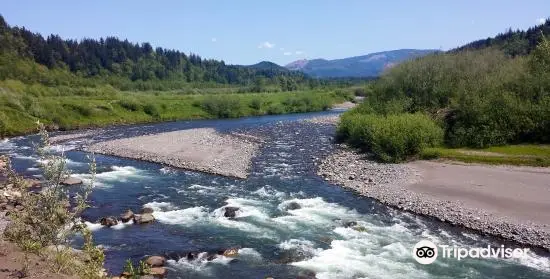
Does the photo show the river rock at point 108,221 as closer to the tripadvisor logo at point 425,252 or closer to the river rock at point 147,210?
the river rock at point 147,210

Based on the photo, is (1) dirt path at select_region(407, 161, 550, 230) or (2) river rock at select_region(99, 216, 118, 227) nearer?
(2) river rock at select_region(99, 216, 118, 227)

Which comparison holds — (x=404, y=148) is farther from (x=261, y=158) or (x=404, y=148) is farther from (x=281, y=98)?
(x=281, y=98)

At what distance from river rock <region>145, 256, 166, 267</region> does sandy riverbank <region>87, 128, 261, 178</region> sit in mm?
16804

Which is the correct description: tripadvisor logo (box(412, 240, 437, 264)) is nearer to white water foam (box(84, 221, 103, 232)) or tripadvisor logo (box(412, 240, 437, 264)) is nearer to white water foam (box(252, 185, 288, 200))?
white water foam (box(252, 185, 288, 200))

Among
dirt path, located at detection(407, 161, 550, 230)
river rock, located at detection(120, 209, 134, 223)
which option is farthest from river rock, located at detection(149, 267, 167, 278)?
dirt path, located at detection(407, 161, 550, 230)

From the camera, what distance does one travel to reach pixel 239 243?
22.4 metres

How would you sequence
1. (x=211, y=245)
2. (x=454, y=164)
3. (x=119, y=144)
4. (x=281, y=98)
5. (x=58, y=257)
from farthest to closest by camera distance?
(x=281, y=98) < (x=119, y=144) < (x=454, y=164) < (x=211, y=245) < (x=58, y=257)

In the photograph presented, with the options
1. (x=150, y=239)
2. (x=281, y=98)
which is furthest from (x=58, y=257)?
(x=281, y=98)

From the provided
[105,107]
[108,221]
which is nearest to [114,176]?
[108,221]

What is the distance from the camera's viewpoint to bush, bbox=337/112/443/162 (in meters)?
40.7

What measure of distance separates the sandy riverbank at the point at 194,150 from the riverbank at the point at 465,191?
876 centimetres

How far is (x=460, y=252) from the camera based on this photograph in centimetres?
2103

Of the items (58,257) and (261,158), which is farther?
(261,158)

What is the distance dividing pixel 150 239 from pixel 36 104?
58.9 metres
